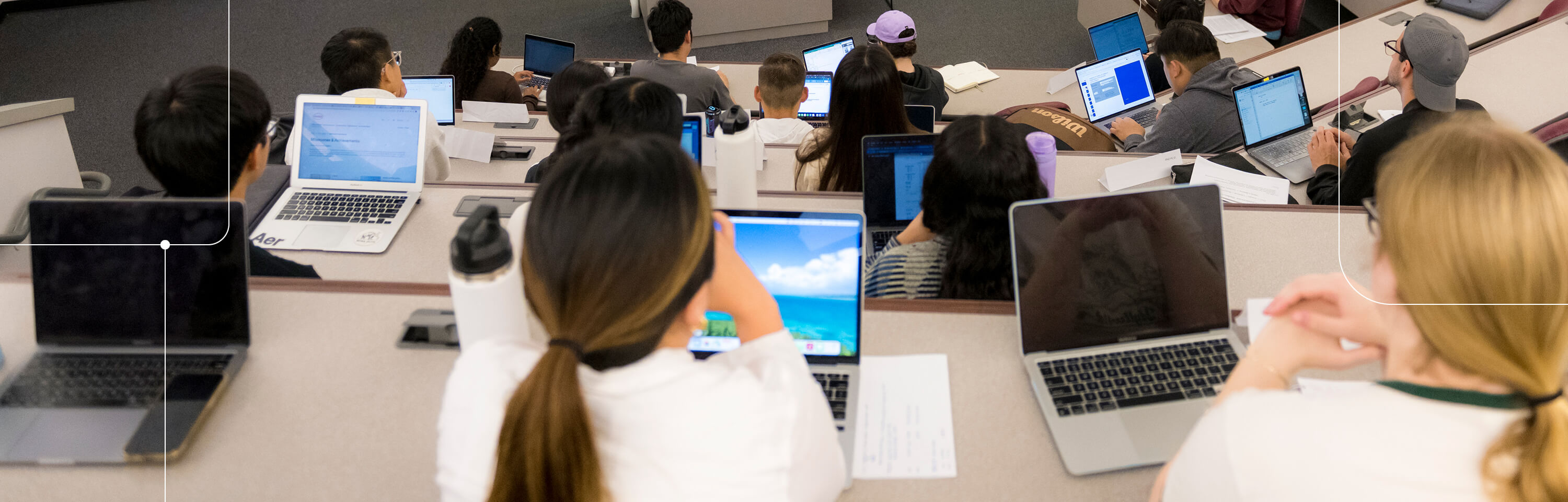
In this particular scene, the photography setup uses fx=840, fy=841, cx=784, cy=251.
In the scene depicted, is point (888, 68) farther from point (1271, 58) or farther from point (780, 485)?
point (1271, 58)

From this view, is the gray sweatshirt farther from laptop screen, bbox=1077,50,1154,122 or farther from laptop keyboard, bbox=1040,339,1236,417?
laptop keyboard, bbox=1040,339,1236,417

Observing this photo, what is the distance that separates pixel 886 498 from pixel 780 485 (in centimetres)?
32

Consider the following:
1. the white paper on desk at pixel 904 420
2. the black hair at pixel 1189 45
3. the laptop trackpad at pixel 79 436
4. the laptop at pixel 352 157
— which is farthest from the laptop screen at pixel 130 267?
the black hair at pixel 1189 45

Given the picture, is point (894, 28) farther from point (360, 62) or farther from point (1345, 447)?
point (1345, 447)

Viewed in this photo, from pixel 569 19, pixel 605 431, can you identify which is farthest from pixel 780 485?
pixel 569 19

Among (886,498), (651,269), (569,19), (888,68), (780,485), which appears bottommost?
(886,498)

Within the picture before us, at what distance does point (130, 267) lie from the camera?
4.13 ft

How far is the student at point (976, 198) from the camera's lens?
4.88ft

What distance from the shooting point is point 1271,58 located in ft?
11.4

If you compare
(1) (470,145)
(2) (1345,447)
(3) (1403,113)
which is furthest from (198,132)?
(3) (1403,113)

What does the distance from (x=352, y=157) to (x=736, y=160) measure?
112 cm

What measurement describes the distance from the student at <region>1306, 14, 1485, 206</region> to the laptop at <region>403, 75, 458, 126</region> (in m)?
2.80

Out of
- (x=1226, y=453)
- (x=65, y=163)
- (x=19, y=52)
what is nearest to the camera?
(x=1226, y=453)

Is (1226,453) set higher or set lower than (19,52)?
lower
